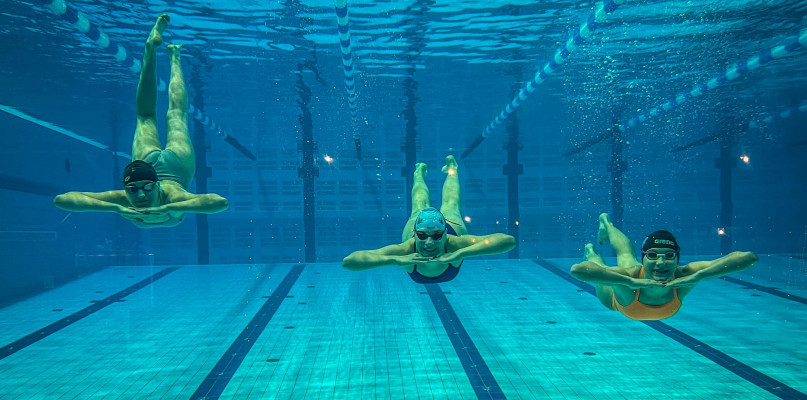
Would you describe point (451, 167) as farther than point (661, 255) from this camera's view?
Yes

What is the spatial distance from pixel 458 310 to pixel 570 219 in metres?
16.8

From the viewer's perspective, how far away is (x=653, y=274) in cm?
469

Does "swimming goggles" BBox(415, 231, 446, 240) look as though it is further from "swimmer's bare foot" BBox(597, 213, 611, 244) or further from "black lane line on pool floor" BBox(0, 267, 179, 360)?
"black lane line on pool floor" BBox(0, 267, 179, 360)

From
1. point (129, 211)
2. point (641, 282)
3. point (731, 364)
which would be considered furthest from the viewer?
point (731, 364)

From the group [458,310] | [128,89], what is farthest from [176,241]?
[458,310]

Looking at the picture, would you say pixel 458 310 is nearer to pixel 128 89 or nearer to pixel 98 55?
pixel 98 55

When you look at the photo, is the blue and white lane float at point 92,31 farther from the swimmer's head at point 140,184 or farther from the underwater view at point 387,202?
the swimmer's head at point 140,184

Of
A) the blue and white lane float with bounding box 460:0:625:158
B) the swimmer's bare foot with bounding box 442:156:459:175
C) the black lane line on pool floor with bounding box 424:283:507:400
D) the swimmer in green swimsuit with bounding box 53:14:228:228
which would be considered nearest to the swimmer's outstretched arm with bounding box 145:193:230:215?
the swimmer in green swimsuit with bounding box 53:14:228:228

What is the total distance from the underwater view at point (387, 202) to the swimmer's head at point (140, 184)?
0.03 meters

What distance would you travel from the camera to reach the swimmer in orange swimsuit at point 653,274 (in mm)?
4168

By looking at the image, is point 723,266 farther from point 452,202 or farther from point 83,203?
point 83,203

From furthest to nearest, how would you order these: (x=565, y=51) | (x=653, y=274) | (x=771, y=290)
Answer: (x=771, y=290) < (x=565, y=51) < (x=653, y=274)

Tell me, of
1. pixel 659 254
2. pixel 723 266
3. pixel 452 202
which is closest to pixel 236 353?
pixel 452 202

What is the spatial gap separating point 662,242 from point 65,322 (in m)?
12.0
